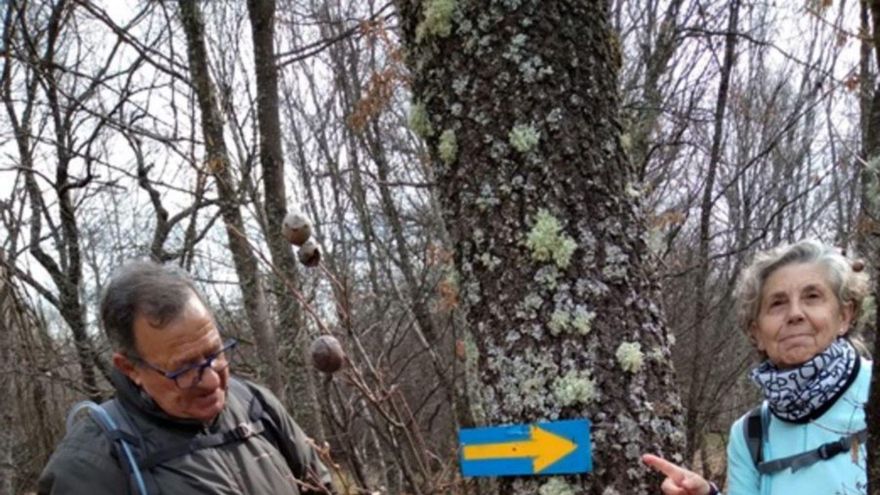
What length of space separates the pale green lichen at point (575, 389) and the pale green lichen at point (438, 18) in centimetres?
65

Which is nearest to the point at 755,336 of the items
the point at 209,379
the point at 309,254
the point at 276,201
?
the point at 309,254

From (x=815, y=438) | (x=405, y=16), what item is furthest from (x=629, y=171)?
(x=815, y=438)

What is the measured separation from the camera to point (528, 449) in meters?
1.31

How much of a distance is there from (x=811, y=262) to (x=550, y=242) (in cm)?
75

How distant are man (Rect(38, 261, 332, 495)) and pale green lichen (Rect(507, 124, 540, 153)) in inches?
34.8

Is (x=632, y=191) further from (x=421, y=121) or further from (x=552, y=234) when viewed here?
(x=421, y=121)

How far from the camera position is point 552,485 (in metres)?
1.30

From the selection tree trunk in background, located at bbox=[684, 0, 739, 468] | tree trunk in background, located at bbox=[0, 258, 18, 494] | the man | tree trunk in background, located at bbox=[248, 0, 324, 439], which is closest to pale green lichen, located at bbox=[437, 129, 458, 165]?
the man

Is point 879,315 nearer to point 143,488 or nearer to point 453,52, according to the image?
point 453,52

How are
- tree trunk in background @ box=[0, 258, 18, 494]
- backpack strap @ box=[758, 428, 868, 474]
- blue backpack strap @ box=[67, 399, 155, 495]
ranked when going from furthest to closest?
1. tree trunk in background @ box=[0, 258, 18, 494]
2. blue backpack strap @ box=[67, 399, 155, 495]
3. backpack strap @ box=[758, 428, 868, 474]

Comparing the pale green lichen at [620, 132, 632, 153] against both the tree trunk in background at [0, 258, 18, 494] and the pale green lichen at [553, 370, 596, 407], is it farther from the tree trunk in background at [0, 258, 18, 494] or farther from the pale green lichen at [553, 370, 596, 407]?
the tree trunk in background at [0, 258, 18, 494]

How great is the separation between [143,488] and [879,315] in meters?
1.42

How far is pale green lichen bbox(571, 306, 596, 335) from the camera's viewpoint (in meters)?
1.30

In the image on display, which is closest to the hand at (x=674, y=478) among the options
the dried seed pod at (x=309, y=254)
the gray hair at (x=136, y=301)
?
the dried seed pod at (x=309, y=254)
